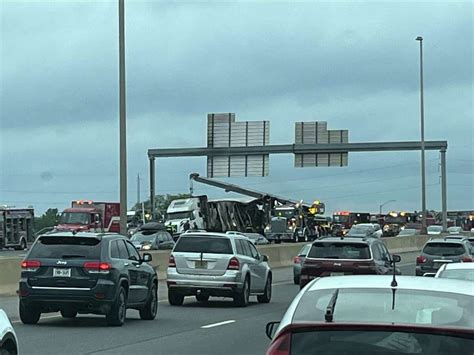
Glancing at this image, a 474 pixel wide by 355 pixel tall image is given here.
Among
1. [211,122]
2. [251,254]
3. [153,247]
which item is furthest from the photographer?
[211,122]

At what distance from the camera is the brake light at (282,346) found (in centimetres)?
591

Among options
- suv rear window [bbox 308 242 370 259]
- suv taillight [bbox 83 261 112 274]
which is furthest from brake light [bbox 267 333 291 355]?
suv rear window [bbox 308 242 370 259]

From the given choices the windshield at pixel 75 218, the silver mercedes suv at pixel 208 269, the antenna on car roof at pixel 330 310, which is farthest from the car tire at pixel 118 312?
the windshield at pixel 75 218

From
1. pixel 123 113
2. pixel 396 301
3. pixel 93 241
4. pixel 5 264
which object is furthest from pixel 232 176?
pixel 396 301

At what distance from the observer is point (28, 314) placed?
1898cm

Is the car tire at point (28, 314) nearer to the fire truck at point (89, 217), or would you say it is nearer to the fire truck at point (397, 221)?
the fire truck at point (89, 217)

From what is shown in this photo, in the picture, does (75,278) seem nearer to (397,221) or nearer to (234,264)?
(234,264)

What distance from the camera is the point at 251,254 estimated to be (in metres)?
25.9

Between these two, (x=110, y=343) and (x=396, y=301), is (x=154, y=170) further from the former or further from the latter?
(x=396, y=301)

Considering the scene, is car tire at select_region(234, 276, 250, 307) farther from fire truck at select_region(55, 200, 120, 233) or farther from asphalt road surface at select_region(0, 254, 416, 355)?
fire truck at select_region(55, 200, 120, 233)

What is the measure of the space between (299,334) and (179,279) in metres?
18.2

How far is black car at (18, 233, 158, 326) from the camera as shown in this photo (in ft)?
60.4

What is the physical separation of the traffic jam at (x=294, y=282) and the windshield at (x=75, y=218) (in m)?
13.6

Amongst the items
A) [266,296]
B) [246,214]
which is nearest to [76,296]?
[266,296]
